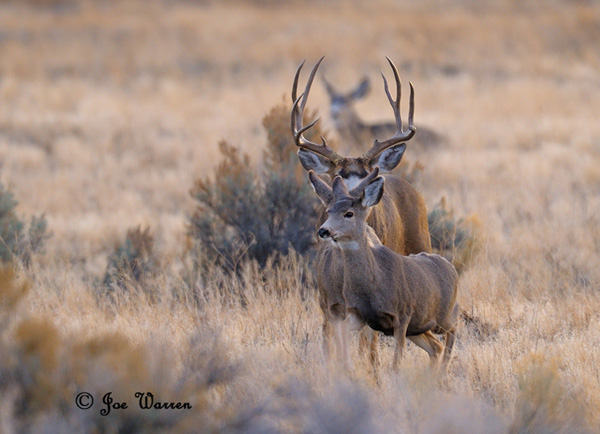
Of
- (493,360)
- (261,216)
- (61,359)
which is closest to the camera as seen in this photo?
(61,359)

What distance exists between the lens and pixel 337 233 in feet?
18.4

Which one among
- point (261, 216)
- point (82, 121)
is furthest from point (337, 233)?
point (82, 121)

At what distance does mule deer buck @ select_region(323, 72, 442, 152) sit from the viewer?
53.6 ft

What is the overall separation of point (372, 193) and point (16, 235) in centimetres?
417

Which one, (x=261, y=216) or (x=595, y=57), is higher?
(x=595, y=57)

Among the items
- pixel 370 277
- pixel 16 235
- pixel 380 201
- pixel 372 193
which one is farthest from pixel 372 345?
pixel 16 235

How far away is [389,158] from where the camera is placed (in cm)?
741

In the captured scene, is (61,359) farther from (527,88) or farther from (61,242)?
(527,88)

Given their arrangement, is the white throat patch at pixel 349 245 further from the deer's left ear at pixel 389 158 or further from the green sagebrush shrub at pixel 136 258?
the green sagebrush shrub at pixel 136 258

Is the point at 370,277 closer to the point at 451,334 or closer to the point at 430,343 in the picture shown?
the point at 430,343

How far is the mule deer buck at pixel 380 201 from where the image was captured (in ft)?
20.2

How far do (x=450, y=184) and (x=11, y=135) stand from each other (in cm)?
884

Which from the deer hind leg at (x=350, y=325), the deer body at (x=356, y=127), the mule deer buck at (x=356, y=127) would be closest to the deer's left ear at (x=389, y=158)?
the deer hind leg at (x=350, y=325)

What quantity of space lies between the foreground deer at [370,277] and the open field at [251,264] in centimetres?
34
